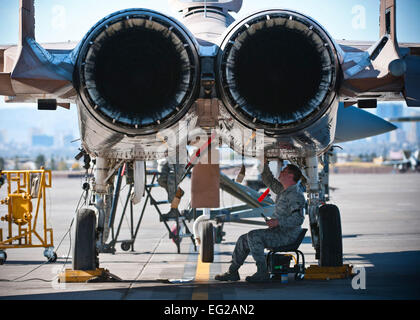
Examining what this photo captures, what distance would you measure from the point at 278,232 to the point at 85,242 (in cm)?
216

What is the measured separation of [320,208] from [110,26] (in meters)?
3.22

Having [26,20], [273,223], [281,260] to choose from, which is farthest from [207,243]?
[26,20]

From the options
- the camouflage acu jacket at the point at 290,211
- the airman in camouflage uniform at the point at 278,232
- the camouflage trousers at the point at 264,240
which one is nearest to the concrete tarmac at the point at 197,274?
the airman in camouflage uniform at the point at 278,232

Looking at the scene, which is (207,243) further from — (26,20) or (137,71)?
(26,20)

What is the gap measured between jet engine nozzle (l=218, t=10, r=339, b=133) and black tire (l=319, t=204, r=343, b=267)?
5.41 ft

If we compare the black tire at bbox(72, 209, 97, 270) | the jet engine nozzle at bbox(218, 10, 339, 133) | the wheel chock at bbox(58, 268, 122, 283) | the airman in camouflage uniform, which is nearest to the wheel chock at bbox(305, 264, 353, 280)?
the airman in camouflage uniform

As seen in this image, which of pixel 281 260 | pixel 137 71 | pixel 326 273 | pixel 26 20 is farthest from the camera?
pixel 326 273

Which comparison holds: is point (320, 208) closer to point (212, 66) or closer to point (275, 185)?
point (275, 185)

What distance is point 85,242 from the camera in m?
7.09

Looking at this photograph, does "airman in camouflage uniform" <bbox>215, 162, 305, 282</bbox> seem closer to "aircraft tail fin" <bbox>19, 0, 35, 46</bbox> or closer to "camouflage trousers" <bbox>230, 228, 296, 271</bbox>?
"camouflage trousers" <bbox>230, 228, 296, 271</bbox>

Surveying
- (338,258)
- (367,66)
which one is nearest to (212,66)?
(367,66)

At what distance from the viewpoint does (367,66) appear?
5926 millimetres

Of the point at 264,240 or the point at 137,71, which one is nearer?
the point at 137,71

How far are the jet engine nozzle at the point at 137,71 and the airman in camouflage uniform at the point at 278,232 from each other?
1850mm
